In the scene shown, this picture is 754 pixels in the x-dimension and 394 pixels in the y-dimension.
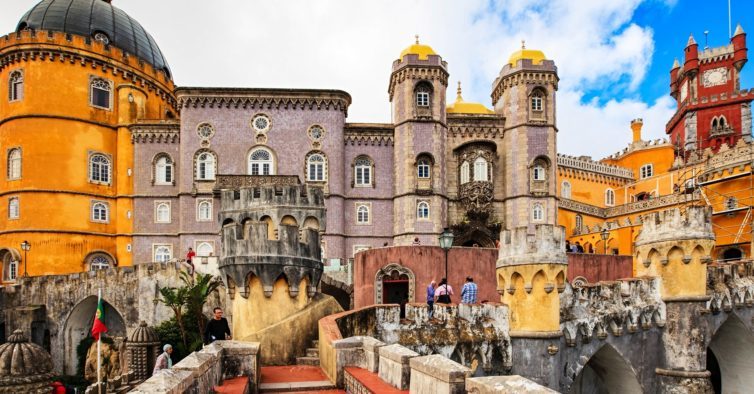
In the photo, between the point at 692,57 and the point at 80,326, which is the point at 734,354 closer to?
the point at 80,326

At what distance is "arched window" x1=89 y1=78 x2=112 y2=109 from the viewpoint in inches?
1351

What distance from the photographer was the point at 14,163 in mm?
32969

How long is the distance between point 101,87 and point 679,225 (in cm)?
3388

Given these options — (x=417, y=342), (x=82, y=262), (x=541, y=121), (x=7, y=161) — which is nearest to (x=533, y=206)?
(x=541, y=121)

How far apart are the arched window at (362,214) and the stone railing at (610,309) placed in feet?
62.5

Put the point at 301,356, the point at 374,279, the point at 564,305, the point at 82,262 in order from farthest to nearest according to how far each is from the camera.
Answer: the point at 82,262
the point at 374,279
the point at 564,305
the point at 301,356

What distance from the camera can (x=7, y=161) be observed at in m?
33.2

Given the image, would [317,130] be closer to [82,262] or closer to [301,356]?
[82,262]

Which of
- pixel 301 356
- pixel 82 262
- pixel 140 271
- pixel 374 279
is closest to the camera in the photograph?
pixel 301 356

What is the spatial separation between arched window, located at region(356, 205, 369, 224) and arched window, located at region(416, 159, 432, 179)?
4051mm

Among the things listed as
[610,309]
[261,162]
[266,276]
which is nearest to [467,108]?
[261,162]

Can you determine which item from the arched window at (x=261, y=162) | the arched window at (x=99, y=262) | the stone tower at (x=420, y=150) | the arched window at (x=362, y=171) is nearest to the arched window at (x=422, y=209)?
the stone tower at (x=420, y=150)

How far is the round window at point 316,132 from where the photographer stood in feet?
112

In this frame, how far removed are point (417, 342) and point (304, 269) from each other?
3.75 meters
